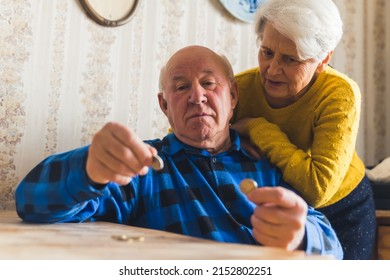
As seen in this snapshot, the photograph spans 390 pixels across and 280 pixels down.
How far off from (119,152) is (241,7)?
1446 millimetres

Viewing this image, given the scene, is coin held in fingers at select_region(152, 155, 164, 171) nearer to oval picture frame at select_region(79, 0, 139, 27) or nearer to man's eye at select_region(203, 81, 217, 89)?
man's eye at select_region(203, 81, 217, 89)

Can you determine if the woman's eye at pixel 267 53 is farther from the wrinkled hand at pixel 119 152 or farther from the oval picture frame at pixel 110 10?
the wrinkled hand at pixel 119 152

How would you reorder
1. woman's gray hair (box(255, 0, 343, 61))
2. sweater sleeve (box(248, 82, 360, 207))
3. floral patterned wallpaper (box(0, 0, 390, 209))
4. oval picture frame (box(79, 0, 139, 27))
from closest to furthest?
sweater sleeve (box(248, 82, 360, 207)) < woman's gray hair (box(255, 0, 343, 61)) < floral patterned wallpaper (box(0, 0, 390, 209)) < oval picture frame (box(79, 0, 139, 27))

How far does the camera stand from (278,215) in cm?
80

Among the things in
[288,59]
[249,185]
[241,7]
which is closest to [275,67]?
[288,59]

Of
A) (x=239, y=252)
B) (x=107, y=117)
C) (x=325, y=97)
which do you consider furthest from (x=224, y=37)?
(x=239, y=252)

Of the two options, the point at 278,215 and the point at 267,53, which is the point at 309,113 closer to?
the point at 267,53

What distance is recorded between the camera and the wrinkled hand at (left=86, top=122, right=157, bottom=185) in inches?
30.9

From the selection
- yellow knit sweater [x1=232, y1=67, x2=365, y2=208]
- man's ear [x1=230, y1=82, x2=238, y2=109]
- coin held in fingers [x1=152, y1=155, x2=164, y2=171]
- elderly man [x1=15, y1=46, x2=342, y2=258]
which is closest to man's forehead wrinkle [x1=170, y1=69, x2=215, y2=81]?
elderly man [x1=15, y1=46, x2=342, y2=258]

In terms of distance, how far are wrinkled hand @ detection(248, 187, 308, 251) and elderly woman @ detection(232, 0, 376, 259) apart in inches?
17.1

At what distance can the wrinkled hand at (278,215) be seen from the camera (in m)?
0.77

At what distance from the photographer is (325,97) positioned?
1392 mm

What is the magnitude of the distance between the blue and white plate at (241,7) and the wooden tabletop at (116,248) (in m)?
1.42

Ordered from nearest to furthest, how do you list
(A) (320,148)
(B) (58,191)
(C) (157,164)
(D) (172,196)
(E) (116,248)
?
1. (E) (116,248)
2. (C) (157,164)
3. (B) (58,191)
4. (D) (172,196)
5. (A) (320,148)
